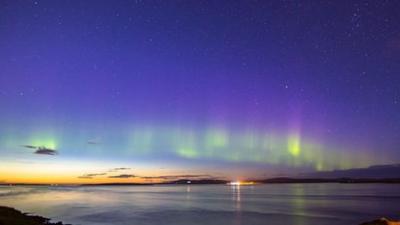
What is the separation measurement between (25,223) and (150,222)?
96.8 ft

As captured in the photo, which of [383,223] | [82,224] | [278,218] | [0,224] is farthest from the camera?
[278,218]

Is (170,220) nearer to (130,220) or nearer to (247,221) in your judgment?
(130,220)

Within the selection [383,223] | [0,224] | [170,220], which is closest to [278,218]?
[170,220]

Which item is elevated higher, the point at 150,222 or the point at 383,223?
the point at 383,223

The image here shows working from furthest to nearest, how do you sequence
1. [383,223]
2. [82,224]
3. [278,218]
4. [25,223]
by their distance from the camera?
[278,218] → [82,224] → [25,223] → [383,223]

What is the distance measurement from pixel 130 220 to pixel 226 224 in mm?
17377

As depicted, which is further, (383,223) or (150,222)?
(150,222)

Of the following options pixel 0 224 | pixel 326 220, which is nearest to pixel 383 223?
pixel 0 224

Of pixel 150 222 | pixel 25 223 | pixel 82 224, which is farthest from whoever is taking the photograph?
pixel 150 222

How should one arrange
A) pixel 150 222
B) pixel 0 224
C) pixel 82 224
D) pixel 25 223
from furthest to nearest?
pixel 150 222
pixel 82 224
pixel 25 223
pixel 0 224

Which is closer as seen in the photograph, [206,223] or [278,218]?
[206,223]

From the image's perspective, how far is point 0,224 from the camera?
110 feet

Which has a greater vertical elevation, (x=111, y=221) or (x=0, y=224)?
(x=0, y=224)

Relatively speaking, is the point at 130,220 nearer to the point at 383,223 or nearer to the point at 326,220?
the point at 326,220
